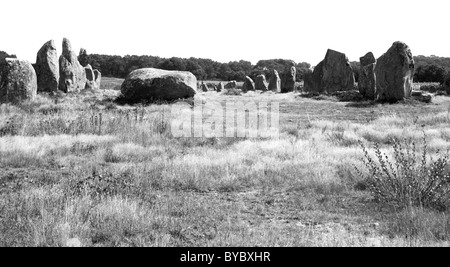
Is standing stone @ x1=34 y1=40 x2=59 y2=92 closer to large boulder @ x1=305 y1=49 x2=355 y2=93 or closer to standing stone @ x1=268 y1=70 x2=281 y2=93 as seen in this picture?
large boulder @ x1=305 y1=49 x2=355 y2=93

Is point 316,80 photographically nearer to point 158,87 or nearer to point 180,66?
point 158,87

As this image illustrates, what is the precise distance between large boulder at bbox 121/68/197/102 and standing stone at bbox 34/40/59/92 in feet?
24.6

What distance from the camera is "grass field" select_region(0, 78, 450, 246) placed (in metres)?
4.41

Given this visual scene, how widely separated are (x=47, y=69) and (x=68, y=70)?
3798 millimetres

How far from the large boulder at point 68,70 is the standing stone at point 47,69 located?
8.81 ft

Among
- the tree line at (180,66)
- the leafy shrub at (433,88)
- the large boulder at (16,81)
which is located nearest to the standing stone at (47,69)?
the large boulder at (16,81)

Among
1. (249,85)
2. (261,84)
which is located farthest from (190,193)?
(249,85)

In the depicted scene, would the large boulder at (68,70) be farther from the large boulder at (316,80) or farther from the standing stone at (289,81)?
the standing stone at (289,81)

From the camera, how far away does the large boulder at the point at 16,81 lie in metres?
A: 20.1

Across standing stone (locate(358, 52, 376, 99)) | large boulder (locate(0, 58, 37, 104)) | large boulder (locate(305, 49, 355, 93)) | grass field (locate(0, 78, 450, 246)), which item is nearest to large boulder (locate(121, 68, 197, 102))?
large boulder (locate(0, 58, 37, 104))

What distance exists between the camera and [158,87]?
22812 mm
